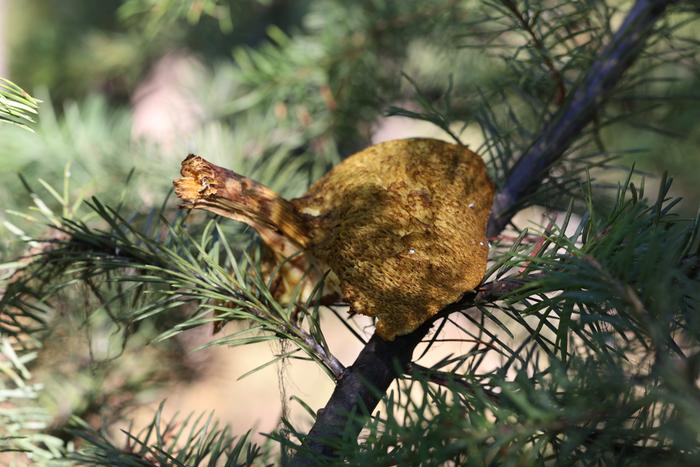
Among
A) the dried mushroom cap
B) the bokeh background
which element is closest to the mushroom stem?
the dried mushroom cap

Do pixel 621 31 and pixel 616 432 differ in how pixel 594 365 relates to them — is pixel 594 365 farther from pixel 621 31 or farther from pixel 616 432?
pixel 621 31

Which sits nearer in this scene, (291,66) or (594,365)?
(594,365)

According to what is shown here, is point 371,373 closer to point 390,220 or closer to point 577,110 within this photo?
point 390,220

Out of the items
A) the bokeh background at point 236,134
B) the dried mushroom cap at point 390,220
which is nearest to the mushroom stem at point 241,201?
the dried mushroom cap at point 390,220

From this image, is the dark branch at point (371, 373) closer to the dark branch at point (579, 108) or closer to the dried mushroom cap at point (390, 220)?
the dried mushroom cap at point (390, 220)

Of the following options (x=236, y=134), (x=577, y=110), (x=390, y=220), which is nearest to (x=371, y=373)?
(x=390, y=220)

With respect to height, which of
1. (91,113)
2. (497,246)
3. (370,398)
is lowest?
(370,398)

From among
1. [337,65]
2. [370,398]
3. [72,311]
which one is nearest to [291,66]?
[337,65]
